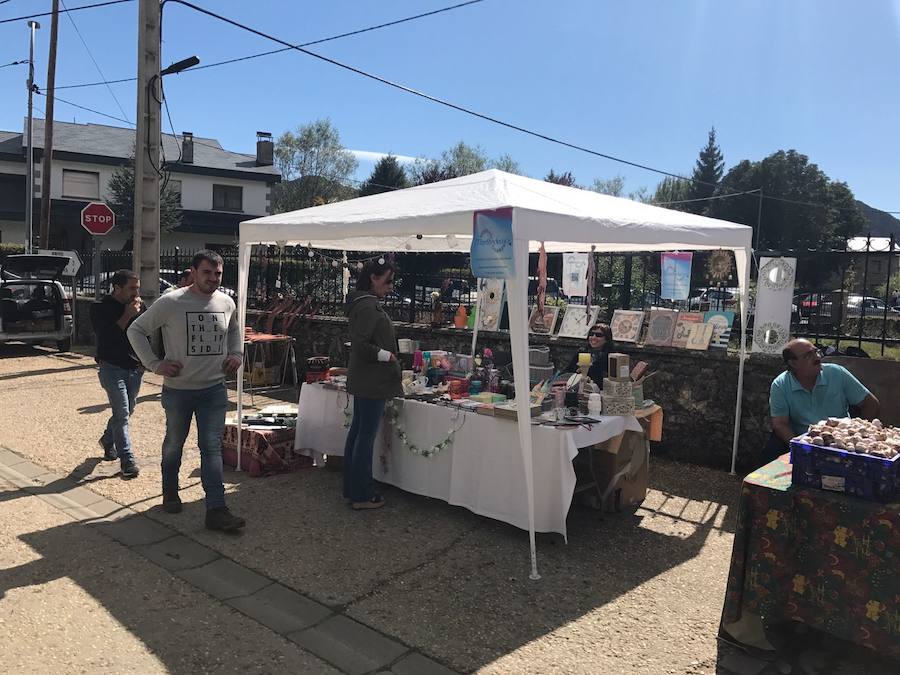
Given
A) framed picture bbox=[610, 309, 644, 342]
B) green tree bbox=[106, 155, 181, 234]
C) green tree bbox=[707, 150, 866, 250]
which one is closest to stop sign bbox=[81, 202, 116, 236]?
framed picture bbox=[610, 309, 644, 342]

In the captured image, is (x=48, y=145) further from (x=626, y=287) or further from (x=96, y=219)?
(x=626, y=287)

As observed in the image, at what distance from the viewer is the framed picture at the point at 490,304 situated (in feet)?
25.7

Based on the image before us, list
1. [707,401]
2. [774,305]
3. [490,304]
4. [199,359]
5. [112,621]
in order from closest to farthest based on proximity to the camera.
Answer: [112,621] < [199,359] < [774,305] < [707,401] < [490,304]

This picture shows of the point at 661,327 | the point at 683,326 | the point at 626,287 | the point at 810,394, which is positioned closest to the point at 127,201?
the point at 626,287

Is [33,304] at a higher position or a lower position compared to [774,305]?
lower

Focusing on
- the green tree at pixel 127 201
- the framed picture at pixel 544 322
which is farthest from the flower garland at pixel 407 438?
the green tree at pixel 127 201

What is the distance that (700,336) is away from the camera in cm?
639

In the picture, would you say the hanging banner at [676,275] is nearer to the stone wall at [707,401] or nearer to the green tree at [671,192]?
the stone wall at [707,401]

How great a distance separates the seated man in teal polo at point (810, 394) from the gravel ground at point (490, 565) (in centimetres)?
95

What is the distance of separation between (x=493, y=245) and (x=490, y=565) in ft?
6.15

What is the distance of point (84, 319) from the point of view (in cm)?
1423

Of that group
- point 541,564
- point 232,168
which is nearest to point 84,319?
point 541,564

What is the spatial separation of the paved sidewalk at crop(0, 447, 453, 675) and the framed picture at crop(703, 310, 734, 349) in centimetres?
458

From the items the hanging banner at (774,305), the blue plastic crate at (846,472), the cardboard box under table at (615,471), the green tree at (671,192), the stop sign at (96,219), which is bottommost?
the cardboard box under table at (615,471)
